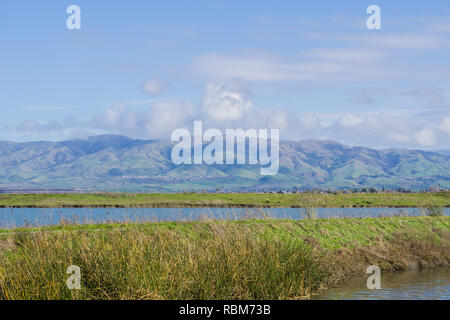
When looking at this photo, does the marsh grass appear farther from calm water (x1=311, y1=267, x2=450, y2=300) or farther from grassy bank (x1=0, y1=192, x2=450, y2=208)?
grassy bank (x1=0, y1=192, x2=450, y2=208)

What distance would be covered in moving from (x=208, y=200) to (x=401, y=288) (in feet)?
240

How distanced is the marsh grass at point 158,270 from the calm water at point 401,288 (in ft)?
10.8

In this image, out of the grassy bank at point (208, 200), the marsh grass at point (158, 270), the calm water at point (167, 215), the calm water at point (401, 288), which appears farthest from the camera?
the grassy bank at point (208, 200)

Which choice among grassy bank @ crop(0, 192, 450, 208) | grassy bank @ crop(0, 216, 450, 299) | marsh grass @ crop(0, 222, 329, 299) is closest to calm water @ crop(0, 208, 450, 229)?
grassy bank @ crop(0, 216, 450, 299)

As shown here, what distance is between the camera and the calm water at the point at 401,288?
71.0 ft

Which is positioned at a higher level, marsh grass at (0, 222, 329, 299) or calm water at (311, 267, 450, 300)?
marsh grass at (0, 222, 329, 299)

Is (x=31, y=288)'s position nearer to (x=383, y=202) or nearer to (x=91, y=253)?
(x=91, y=253)

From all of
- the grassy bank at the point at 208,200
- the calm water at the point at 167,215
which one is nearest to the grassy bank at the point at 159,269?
the calm water at the point at 167,215

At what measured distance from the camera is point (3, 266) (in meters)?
16.0

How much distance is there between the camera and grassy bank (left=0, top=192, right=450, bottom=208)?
9156 cm

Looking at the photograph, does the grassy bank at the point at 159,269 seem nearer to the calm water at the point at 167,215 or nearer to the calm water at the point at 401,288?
the calm water at the point at 401,288

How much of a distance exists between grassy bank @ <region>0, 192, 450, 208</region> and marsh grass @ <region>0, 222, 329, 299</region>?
69.5 metres

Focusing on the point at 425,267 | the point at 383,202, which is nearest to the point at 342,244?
the point at 425,267

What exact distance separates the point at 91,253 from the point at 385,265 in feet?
56.6
